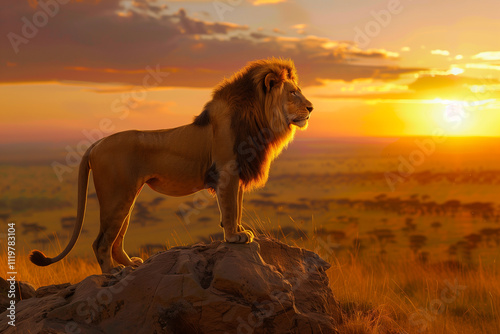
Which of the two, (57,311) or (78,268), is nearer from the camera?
(57,311)

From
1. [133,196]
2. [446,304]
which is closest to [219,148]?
[133,196]

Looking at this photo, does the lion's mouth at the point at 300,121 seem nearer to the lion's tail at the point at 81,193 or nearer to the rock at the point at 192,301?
the rock at the point at 192,301

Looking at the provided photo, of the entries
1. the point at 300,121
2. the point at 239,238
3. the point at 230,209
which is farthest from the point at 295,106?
the point at 239,238

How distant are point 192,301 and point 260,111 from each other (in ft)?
7.36

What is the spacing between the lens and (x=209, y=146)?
5555mm

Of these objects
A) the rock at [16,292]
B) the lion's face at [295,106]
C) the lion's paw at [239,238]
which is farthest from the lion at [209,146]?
the rock at [16,292]

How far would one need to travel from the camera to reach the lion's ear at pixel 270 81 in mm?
5504

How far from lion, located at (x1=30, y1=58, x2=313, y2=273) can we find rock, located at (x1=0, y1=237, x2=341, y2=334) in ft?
2.15

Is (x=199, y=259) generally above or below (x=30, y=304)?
above

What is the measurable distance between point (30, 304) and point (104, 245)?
1.03 meters

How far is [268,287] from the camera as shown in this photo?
469 centimetres

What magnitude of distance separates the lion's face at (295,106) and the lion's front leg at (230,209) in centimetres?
97

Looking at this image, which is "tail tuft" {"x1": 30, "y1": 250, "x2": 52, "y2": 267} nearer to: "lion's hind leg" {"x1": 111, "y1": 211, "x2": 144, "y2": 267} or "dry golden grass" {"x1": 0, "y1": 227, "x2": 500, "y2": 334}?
"lion's hind leg" {"x1": 111, "y1": 211, "x2": 144, "y2": 267}

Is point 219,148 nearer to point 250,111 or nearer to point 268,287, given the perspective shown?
point 250,111
